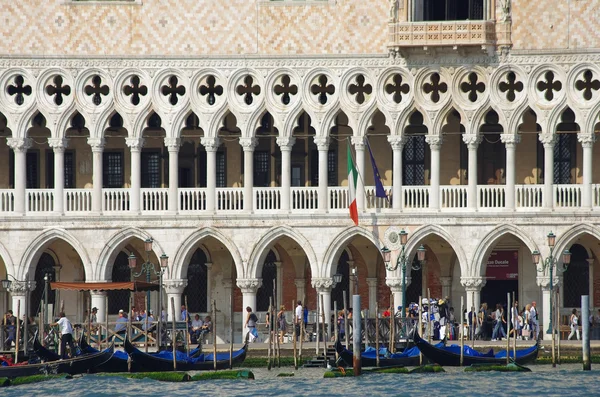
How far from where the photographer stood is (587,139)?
208 ft

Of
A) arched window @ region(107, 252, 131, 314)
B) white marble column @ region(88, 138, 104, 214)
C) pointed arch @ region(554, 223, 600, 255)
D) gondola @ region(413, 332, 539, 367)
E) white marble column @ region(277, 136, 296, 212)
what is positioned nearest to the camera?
gondola @ region(413, 332, 539, 367)

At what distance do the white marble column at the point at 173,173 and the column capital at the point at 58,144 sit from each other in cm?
241

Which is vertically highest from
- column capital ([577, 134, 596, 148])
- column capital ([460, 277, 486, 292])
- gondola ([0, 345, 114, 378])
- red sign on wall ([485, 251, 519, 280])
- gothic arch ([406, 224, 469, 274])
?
column capital ([577, 134, 596, 148])

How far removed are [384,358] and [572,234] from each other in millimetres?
7218

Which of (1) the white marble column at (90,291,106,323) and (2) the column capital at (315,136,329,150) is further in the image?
(2) the column capital at (315,136,329,150)

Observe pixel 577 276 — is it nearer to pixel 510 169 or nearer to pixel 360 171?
pixel 510 169

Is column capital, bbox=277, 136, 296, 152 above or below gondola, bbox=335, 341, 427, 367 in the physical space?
above

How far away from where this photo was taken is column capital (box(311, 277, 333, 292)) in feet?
211

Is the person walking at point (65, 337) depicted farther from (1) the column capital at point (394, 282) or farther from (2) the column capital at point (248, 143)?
→ (1) the column capital at point (394, 282)

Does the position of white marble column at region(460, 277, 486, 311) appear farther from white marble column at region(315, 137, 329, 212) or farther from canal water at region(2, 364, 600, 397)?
canal water at region(2, 364, 600, 397)

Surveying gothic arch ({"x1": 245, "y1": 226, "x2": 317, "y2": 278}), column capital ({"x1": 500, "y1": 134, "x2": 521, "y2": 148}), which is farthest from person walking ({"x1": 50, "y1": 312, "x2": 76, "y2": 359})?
column capital ({"x1": 500, "y1": 134, "x2": 521, "y2": 148})

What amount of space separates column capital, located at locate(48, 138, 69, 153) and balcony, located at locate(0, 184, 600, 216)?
1.00 m

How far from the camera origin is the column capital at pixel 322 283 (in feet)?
211

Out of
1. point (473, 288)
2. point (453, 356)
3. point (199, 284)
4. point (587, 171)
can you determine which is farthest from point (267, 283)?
point (453, 356)
